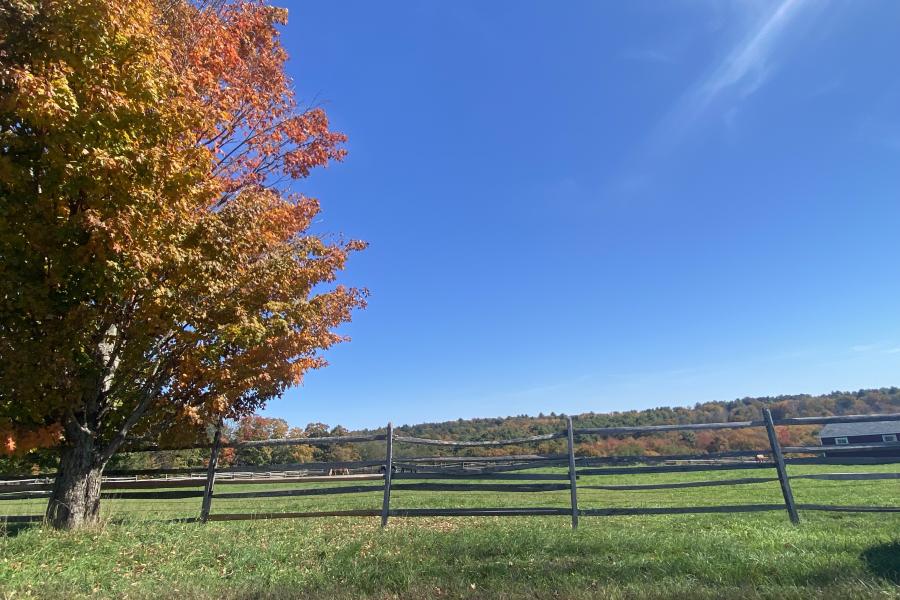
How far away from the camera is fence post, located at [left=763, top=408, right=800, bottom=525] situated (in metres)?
7.72

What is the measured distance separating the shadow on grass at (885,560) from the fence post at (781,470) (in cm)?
232

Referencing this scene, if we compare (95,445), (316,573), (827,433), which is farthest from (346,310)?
(827,433)

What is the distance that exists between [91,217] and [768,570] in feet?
25.2

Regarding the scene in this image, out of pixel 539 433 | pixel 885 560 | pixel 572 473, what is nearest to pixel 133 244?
pixel 572 473

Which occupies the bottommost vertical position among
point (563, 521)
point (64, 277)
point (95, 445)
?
point (563, 521)

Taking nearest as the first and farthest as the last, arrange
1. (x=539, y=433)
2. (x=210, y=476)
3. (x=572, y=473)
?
(x=572, y=473), (x=210, y=476), (x=539, y=433)

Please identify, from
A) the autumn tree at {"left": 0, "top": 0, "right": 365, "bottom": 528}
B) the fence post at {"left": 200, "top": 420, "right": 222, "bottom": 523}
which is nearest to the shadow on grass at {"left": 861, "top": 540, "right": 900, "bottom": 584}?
the autumn tree at {"left": 0, "top": 0, "right": 365, "bottom": 528}

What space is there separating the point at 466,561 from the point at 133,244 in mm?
5153

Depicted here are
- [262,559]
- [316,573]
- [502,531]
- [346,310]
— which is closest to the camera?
[316,573]

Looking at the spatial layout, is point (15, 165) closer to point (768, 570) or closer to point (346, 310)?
point (346, 310)

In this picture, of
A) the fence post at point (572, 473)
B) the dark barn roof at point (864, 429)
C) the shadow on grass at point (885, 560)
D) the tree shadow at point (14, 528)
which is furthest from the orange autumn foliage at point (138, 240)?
the dark barn roof at point (864, 429)

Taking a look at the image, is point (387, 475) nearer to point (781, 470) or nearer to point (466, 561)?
point (466, 561)

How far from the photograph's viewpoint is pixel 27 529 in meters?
6.78

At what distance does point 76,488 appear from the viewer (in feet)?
23.4
